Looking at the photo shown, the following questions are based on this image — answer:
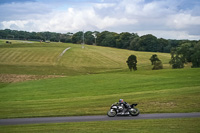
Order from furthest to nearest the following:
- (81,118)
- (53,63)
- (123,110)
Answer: (53,63)
(81,118)
(123,110)

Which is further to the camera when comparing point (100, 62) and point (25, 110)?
point (100, 62)

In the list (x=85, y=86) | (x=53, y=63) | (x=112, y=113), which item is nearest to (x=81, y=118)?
(x=112, y=113)

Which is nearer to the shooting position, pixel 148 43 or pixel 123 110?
pixel 123 110

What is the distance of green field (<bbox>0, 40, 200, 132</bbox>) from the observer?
26.2 meters

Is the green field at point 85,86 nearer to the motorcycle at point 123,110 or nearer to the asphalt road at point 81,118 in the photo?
the asphalt road at point 81,118

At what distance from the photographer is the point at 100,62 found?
322 ft

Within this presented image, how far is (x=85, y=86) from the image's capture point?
4697 cm

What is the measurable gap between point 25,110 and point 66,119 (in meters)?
7.15

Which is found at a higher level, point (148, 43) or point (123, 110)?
point (148, 43)

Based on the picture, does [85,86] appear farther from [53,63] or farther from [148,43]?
[148,43]

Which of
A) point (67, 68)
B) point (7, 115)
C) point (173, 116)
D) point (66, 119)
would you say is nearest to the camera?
point (173, 116)

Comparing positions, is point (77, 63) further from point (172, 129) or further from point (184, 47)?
point (172, 129)

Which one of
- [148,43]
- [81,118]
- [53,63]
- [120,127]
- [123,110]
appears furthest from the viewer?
[148,43]

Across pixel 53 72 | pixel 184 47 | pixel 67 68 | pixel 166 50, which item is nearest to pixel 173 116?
pixel 53 72
